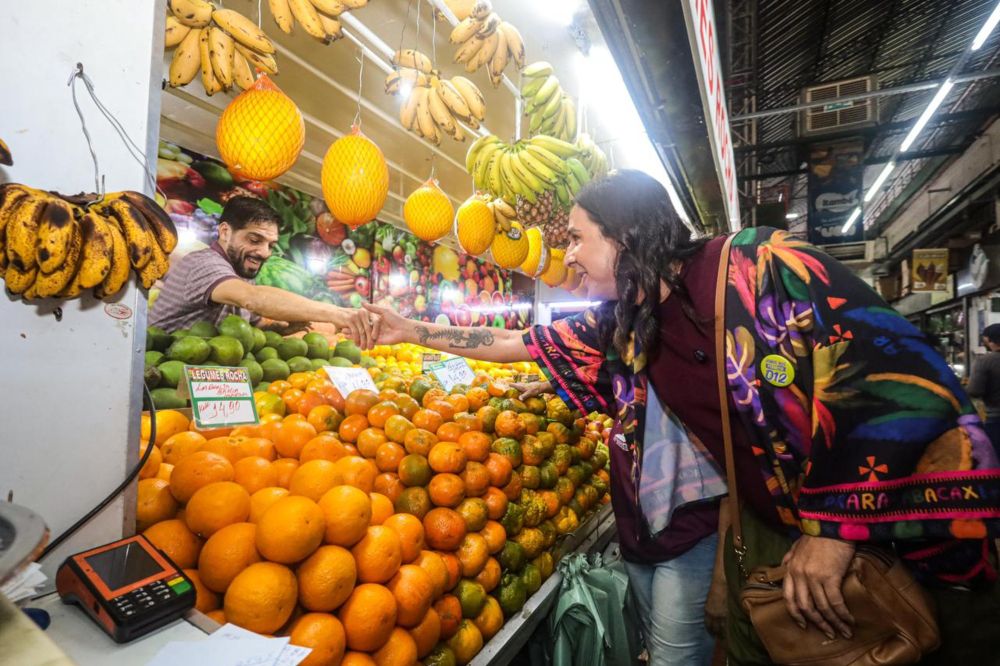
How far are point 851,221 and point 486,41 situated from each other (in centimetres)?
987

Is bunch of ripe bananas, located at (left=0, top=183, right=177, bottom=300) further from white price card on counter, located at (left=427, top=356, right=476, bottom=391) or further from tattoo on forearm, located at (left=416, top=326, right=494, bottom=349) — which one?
white price card on counter, located at (left=427, top=356, right=476, bottom=391)

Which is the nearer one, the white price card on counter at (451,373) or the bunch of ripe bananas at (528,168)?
the white price card on counter at (451,373)

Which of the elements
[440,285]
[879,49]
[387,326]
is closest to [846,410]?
[387,326]

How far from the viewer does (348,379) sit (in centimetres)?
240

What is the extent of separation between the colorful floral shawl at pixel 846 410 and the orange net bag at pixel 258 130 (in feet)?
6.79

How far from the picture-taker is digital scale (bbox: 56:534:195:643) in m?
0.83

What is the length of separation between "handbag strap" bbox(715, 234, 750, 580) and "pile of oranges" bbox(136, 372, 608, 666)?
34.5 inches

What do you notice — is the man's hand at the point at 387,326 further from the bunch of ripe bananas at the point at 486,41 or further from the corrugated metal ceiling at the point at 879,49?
the corrugated metal ceiling at the point at 879,49

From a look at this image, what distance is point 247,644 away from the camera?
31.8 inches

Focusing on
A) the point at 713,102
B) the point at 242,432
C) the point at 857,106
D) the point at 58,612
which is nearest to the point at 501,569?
the point at 242,432

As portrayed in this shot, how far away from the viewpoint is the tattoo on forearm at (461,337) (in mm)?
2426

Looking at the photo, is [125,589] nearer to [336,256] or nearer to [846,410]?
[846,410]

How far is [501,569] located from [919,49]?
417 inches

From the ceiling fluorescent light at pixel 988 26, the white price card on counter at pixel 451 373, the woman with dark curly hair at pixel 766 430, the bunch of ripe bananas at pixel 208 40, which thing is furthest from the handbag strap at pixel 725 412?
the ceiling fluorescent light at pixel 988 26
